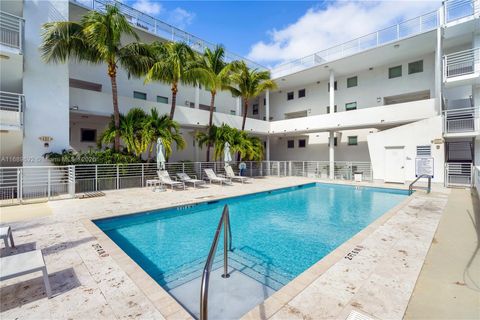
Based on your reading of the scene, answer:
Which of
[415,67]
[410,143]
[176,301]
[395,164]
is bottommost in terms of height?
[176,301]

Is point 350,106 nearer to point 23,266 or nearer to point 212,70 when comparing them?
point 212,70

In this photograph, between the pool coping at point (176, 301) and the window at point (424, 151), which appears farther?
the window at point (424, 151)

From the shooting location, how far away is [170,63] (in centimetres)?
1260

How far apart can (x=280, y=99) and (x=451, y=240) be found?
21.6m

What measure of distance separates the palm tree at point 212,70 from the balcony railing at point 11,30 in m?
7.57

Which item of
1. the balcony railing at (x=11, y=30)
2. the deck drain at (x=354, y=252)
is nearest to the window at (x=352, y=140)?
the deck drain at (x=354, y=252)

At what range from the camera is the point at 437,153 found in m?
12.8

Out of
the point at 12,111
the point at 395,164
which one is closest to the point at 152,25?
the point at 12,111

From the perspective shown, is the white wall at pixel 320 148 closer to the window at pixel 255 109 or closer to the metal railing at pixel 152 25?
the window at pixel 255 109

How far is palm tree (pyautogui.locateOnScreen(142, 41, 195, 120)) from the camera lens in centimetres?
1231

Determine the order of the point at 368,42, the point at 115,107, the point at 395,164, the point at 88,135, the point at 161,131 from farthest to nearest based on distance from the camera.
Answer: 1. the point at 368,42
2. the point at 88,135
3. the point at 395,164
4. the point at 161,131
5. the point at 115,107

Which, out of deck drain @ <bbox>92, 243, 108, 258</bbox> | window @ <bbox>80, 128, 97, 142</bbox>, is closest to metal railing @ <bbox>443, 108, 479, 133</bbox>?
deck drain @ <bbox>92, 243, 108, 258</bbox>

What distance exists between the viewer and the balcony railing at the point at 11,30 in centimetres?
979

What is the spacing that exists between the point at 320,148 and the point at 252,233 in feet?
56.9
